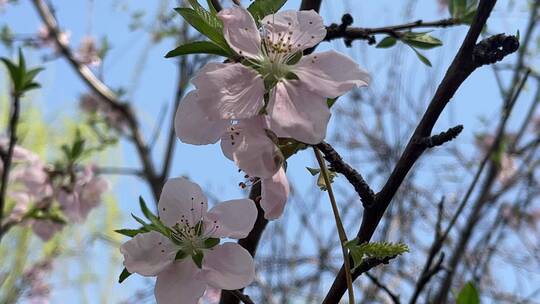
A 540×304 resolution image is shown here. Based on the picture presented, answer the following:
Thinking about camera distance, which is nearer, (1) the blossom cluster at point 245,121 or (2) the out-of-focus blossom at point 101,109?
(1) the blossom cluster at point 245,121

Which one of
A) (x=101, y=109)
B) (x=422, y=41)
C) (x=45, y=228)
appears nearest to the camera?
(x=422, y=41)

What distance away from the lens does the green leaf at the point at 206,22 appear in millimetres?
563

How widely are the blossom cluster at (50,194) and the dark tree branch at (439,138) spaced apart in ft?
3.34

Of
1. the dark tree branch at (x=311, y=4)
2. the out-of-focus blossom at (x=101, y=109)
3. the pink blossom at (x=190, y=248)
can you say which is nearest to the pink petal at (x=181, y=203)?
the pink blossom at (x=190, y=248)

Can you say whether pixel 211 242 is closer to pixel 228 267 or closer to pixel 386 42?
pixel 228 267

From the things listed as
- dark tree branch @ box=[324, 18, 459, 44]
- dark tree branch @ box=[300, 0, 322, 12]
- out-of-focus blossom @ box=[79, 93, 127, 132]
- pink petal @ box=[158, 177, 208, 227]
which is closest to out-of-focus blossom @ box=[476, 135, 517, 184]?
out-of-focus blossom @ box=[79, 93, 127, 132]

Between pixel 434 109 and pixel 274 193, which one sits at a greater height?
pixel 434 109

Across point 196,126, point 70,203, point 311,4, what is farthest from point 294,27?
point 70,203

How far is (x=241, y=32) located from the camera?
57 cm

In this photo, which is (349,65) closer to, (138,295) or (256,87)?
(256,87)

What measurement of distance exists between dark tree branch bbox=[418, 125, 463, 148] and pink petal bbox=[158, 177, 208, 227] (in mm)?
231

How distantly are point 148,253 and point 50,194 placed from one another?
3.26 feet

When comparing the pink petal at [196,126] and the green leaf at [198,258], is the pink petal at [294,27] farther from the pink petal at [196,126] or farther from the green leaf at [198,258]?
the green leaf at [198,258]

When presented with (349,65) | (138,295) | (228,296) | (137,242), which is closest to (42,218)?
(228,296)
